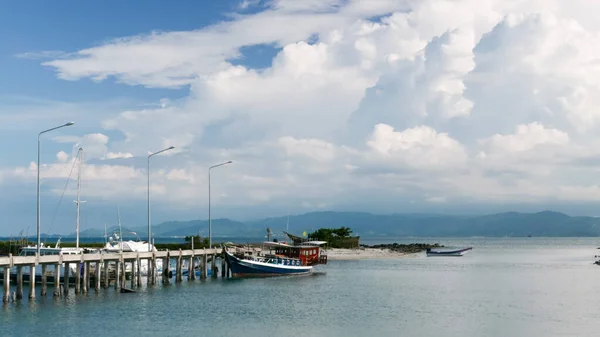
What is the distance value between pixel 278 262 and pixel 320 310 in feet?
116

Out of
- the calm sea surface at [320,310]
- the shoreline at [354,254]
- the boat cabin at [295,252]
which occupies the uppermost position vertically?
the boat cabin at [295,252]

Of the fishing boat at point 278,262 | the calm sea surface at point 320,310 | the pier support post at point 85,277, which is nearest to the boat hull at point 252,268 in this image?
the fishing boat at point 278,262

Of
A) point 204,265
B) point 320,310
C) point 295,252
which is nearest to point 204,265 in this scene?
point 204,265

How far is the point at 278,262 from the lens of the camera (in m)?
98.9

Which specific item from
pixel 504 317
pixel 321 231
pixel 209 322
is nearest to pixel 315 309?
pixel 209 322

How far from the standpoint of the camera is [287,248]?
4129 inches

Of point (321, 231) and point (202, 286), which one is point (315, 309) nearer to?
point (202, 286)

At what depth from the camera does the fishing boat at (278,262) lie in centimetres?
9500

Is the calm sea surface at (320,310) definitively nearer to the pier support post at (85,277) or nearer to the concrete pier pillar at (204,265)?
the pier support post at (85,277)

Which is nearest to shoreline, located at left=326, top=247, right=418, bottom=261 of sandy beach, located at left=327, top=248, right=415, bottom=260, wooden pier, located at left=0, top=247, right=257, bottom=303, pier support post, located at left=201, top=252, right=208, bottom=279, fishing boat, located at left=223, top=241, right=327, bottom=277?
sandy beach, located at left=327, top=248, right=415, bottom=260

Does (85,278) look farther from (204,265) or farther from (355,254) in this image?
(355,254)

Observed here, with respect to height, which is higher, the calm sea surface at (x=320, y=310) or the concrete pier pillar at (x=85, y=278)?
the concrete pier pillar at (x=85, y=278)

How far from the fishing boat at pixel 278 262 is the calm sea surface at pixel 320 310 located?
2.61 meters

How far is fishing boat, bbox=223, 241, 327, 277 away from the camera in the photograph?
95000mm
